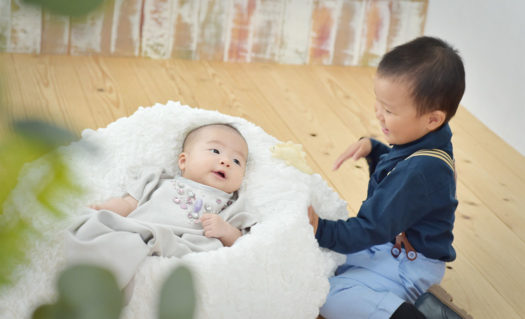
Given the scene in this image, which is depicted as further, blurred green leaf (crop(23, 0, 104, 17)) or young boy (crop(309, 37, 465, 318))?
young boy (crop(309, 37, 465, 318))

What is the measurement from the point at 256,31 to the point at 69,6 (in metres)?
2.49

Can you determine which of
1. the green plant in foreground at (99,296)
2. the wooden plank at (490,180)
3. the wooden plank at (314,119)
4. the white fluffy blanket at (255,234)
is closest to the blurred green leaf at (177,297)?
the green plant in foreground at (99,296)

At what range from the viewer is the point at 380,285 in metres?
1.37

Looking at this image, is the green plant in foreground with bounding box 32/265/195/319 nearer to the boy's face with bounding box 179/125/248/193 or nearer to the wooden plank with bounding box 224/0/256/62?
the boy's face with bounding box 179/125/248/193

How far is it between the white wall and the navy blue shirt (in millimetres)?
1007

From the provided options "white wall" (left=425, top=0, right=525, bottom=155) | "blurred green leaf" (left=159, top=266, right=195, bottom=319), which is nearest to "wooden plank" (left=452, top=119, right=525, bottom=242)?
"white wall" (left=425, top=0, right=525, bottom=155)

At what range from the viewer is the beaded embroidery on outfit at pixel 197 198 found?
4.59 feet

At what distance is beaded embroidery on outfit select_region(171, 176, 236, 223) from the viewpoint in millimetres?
1400

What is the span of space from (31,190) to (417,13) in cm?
276

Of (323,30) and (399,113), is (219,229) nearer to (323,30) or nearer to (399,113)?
(399,113)

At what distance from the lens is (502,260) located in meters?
1.70

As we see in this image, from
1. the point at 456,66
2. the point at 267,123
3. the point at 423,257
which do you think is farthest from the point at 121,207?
the point at 267,123

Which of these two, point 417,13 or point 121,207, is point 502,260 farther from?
point 417,13

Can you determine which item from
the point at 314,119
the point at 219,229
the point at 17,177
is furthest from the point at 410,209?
the point at 17,177
